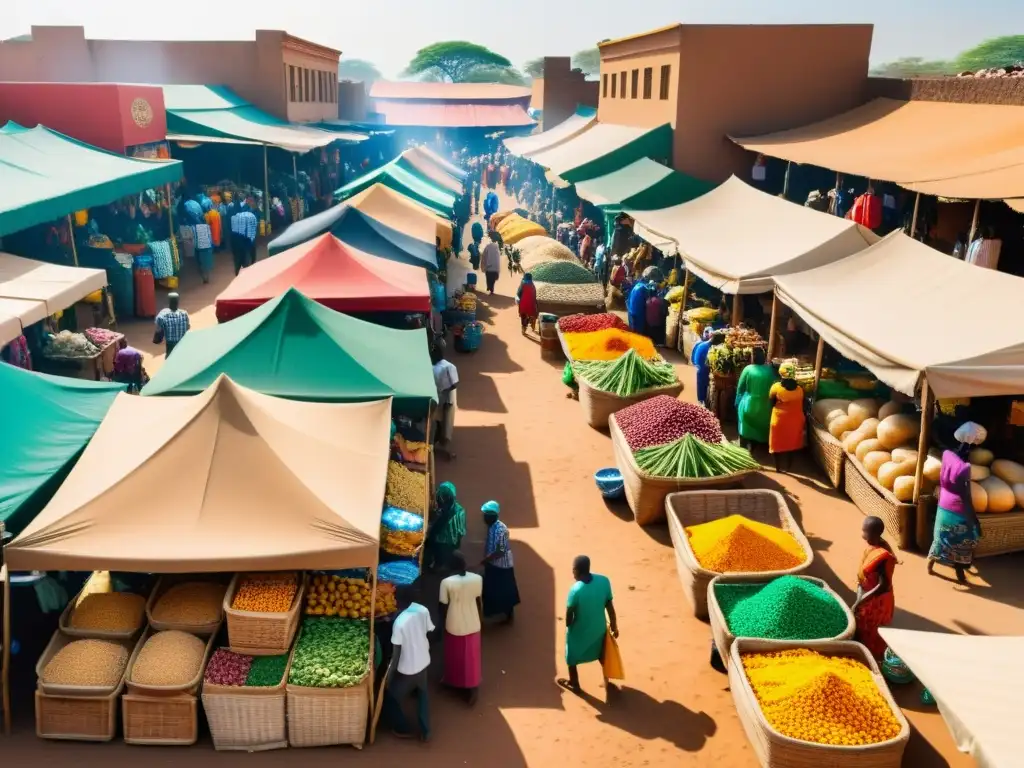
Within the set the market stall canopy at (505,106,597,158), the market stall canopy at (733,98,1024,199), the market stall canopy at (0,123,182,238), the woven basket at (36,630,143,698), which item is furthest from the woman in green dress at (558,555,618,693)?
the market stall canopy at (505,106,597,158)

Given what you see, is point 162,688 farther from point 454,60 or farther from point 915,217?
point 454,60

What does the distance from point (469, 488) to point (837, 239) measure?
20.1ft

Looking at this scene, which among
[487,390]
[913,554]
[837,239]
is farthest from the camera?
[487,390]

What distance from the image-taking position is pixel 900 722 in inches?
215

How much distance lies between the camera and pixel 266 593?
6184 millimetres

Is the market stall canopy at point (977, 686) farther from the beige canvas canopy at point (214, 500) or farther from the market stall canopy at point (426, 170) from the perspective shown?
the market stall canopy at point (426, 170)

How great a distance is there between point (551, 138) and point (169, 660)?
2861 cm

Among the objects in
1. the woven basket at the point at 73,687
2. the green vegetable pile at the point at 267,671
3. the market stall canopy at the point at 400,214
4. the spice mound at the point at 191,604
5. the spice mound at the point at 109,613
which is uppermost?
the market stall canopy at the point at 400,214

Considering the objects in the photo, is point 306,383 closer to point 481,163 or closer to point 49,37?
point 49,37

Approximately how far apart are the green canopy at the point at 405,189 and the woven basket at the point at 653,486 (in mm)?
10941

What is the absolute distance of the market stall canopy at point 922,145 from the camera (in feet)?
37.3

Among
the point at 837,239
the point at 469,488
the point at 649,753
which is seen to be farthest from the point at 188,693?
the point at 837,239

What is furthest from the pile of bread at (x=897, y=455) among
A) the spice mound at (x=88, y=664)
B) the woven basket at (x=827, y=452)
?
the spice mound at (x=88, y=664)

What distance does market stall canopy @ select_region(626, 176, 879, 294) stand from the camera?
479 inches
